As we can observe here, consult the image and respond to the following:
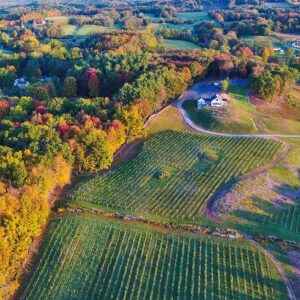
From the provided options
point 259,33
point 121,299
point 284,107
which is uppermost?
point 121,299

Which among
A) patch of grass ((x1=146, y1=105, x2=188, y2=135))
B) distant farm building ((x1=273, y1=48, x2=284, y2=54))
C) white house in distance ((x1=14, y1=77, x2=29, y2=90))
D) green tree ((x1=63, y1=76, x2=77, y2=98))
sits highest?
patch of grass ((x1=146, y1=105, x2=188, y2=135))

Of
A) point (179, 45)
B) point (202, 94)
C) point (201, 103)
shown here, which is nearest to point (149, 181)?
point (201, 103)

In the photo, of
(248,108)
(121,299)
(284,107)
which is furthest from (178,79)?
(121,299)

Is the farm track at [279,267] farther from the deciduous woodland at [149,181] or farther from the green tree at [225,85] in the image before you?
the green tree at [225,85]

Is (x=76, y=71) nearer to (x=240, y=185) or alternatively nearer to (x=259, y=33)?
(x=240, y=185)

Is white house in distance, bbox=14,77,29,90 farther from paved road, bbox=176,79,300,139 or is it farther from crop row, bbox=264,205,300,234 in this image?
crop row, bbox=264,205,300,234

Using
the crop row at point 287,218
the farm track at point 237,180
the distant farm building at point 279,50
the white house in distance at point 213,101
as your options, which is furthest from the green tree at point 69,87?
the distant farm building at point 279,50

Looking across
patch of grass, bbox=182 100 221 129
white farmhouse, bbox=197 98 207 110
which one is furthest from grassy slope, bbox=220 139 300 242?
white farmhouse, bbox=197 98 207 110
